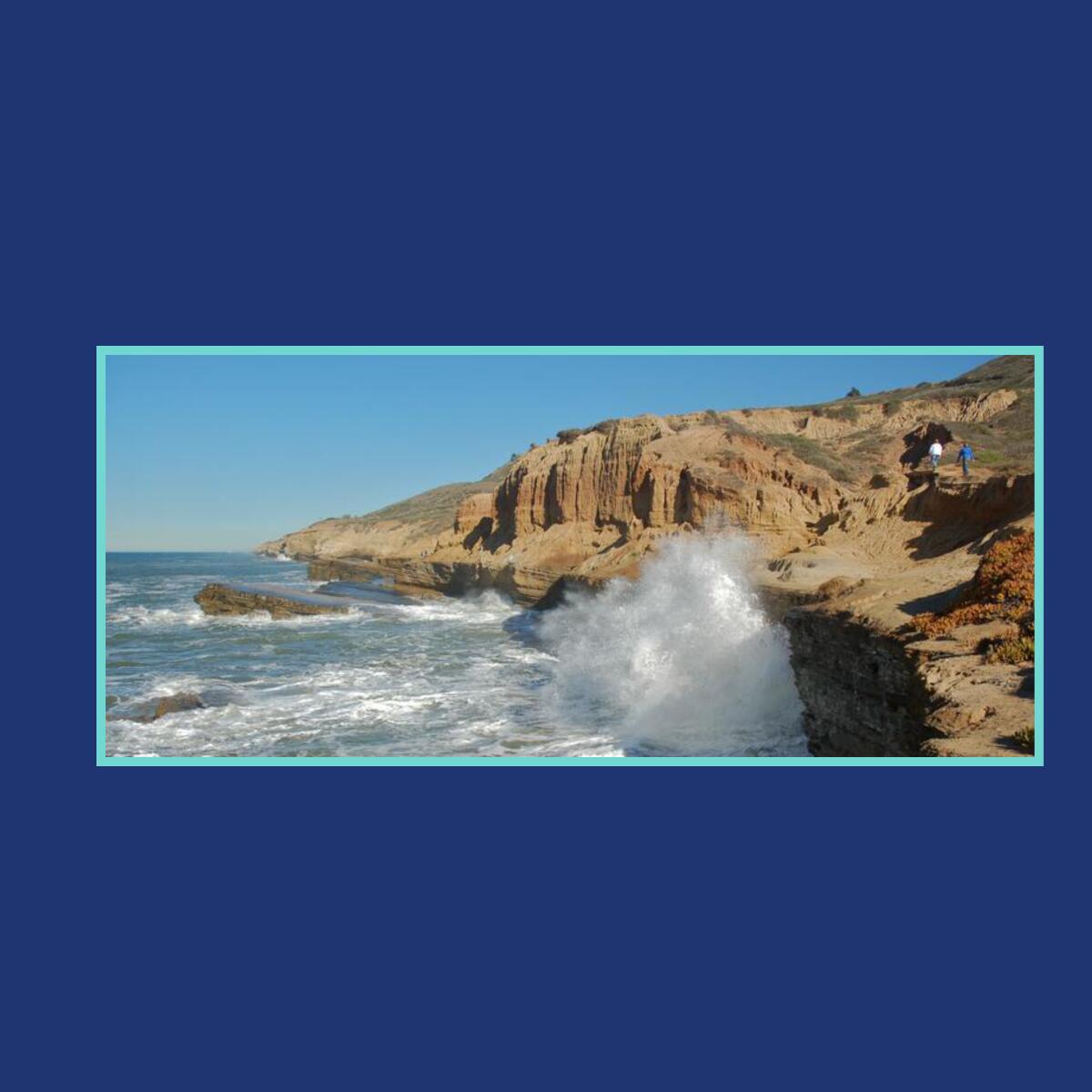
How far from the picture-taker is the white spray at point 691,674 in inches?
320

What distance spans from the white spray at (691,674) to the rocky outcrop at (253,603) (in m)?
4.62

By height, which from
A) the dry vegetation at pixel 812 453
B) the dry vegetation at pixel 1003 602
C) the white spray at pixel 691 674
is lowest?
the white spray at pixel 691 674

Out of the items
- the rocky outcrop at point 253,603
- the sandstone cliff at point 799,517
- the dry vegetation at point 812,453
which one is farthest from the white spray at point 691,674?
the dry vegetation at point 812,453

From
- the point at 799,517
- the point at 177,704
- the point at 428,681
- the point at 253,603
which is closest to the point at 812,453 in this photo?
the point at 799,517

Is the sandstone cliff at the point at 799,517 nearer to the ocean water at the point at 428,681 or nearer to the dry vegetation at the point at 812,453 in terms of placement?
the dry vegetation at the point at 812,453

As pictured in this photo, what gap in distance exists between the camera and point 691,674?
9633 mm

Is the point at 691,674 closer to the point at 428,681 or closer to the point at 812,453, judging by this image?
the point at 428,681

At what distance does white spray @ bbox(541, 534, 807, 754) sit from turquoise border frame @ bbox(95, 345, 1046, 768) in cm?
274

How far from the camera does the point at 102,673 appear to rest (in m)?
5.10
